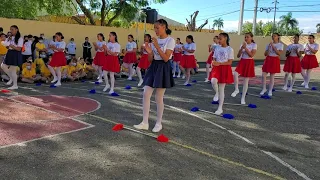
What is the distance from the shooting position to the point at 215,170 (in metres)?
3.87

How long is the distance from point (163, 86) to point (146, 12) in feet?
55.3

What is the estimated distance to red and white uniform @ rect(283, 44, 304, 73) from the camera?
1039 cm

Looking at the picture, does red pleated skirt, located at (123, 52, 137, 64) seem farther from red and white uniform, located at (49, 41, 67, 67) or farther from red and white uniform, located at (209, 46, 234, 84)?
red and white uniform, located at (209, 46, 234, 84)

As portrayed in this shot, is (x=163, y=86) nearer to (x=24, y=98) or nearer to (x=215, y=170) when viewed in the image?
(x=215, y=170)

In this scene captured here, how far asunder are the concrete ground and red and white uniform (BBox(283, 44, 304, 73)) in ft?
8.62

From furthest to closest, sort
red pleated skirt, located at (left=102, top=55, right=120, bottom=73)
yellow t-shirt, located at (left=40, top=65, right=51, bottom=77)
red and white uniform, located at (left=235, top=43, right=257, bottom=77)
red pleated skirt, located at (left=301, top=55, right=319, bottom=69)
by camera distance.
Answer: yellow t-shirt, located at (left=40, top=65, right=51, bottom=77)
red pleated skirt, located at (left=301, top=55, right=319, bottom=69)
red pleated skirt, located at (left=102, top=55, right=120, bottom=73)
red and white uniform, located at (left=235, top=43, right=257, bottom=77)

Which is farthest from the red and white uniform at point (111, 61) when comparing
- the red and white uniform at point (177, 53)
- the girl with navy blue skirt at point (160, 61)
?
the red and white uniform at point (177, 53)

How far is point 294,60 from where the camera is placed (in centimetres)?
1044

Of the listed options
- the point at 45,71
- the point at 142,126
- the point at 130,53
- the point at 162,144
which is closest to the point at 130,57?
the point at 130,53

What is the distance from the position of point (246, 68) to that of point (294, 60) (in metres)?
3.03

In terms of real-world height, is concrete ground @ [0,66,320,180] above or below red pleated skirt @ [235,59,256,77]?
below

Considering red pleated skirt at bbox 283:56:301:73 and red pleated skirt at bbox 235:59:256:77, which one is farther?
red pleated skirt at bbox 283:56:301:73

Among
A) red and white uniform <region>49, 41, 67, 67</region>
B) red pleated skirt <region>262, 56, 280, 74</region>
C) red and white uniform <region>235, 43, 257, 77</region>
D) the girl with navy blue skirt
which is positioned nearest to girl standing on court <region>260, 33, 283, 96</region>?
red pleated skirt <region>262, 56, 280, 74</region>

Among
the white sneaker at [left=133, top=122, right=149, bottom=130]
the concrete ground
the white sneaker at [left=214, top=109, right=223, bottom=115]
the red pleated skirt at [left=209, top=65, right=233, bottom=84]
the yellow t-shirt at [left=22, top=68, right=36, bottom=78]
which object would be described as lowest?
the concrete ground
